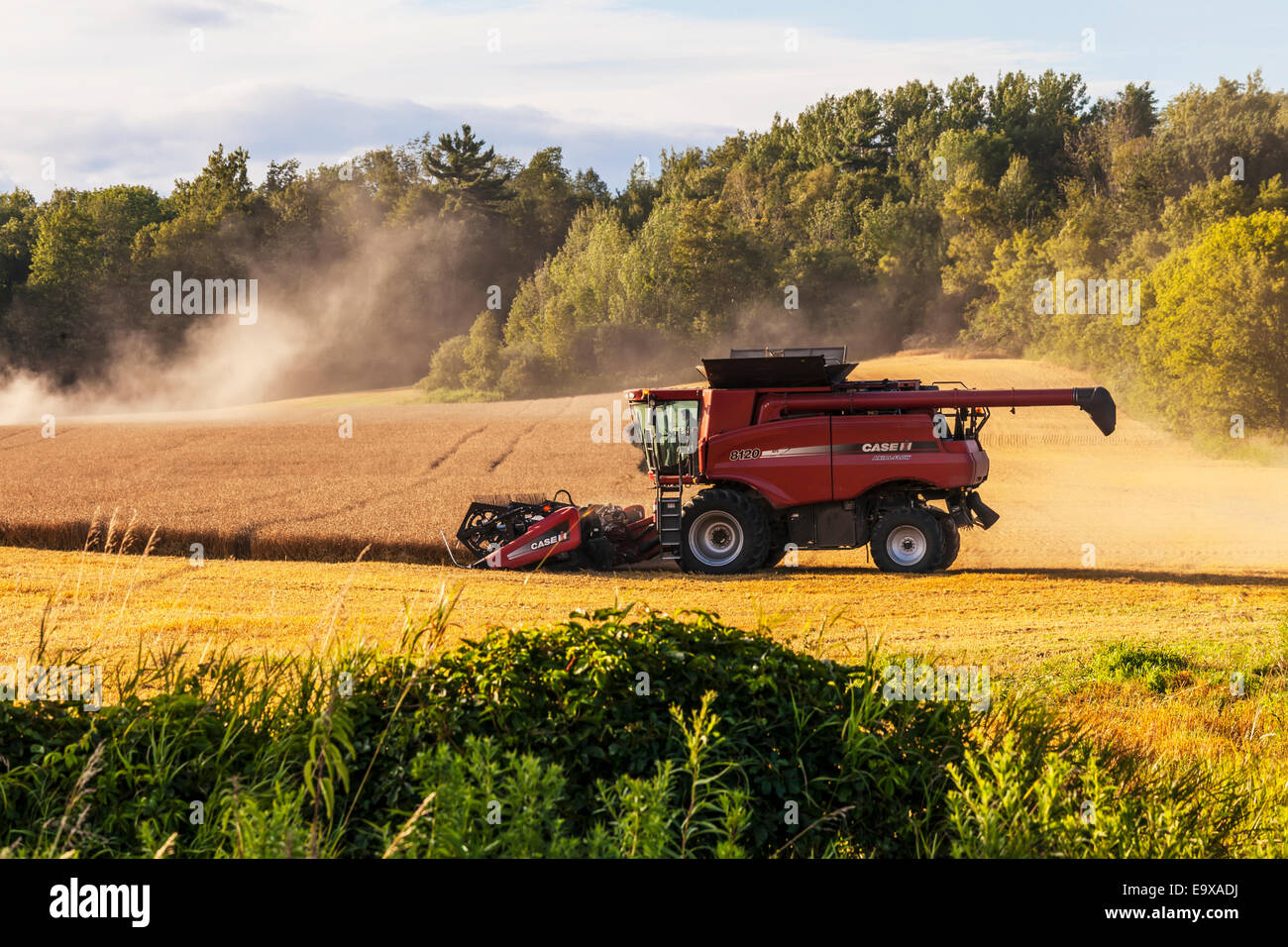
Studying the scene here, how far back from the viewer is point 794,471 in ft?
56.6

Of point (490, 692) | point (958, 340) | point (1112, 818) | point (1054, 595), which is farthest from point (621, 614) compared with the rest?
point (958, 340)

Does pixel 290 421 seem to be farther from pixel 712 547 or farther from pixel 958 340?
pixel 958 340

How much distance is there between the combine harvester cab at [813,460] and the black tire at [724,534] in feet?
0.07

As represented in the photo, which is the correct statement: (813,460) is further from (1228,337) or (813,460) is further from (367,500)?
(1228,337)

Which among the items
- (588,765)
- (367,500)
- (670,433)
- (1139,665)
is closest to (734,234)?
(367,500)

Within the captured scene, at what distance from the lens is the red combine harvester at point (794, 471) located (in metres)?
17.0

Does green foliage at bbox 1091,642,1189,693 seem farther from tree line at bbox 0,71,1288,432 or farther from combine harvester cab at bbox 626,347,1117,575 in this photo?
tree line at bbox 0,71,1288,432

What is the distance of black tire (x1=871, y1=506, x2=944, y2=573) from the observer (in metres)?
17.0

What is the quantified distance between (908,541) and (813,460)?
180 cm

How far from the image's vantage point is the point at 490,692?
5762 mm

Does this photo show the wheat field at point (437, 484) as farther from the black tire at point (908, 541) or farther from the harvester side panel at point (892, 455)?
the harvester side panel at point (892, 455)

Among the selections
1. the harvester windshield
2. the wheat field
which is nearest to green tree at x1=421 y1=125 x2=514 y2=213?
the wheat field

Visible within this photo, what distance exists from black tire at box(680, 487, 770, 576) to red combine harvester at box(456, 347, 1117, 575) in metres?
0.02
